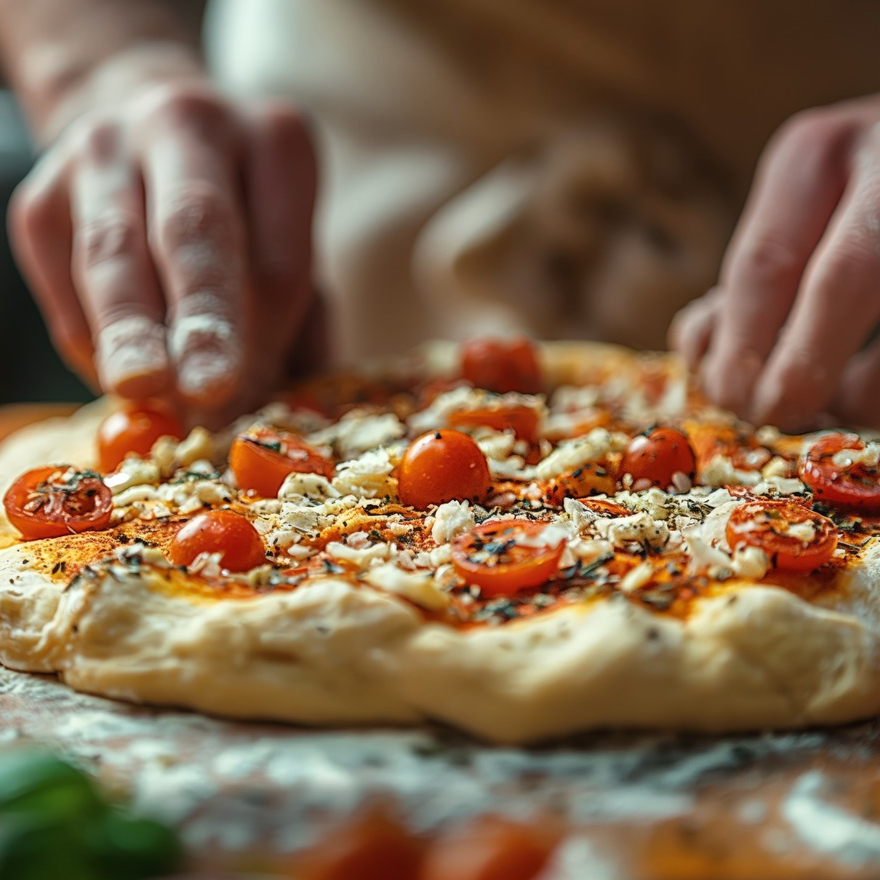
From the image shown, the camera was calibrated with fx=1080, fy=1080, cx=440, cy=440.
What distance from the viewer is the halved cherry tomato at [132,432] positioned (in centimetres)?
238

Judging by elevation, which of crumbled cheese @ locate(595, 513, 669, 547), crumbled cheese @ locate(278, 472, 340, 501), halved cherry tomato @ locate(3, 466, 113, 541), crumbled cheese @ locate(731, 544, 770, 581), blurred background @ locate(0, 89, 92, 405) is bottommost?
blurred background @ locate(0, 89, 92, 405)

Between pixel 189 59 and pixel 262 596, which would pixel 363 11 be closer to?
pixel 189 59

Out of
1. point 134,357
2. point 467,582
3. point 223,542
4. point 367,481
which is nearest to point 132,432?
point 134,357

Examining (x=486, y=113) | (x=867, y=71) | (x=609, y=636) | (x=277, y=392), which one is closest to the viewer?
(x=609, y=636)

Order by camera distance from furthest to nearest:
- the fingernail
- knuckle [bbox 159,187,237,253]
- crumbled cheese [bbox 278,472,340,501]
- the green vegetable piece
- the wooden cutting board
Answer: knuckle [bbox 159,187,237,253]
the fingernail
crumbled cheese [bbox 278,472,340,501]
the wooden cutting board
the green vegetable piece

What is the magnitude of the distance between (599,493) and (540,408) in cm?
48

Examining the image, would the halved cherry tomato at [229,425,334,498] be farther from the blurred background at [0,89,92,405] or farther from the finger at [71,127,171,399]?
the blurred background at [0,89,92,405]

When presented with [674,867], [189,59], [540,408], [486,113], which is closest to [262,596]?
[674,867]

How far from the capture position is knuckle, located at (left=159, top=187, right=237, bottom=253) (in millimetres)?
2553

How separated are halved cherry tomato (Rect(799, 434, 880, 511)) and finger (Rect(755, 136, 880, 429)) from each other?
44cm

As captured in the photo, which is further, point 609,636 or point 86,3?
point 86,3

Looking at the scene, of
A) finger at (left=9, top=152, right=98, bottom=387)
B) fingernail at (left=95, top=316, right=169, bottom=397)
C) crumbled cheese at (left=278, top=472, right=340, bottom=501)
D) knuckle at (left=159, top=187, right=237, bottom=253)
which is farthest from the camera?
finger at (left=9, top=152, right=98, bottom=387)

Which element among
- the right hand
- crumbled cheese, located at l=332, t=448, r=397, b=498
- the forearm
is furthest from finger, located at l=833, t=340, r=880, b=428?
the forearm

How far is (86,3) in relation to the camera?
13.3ft
